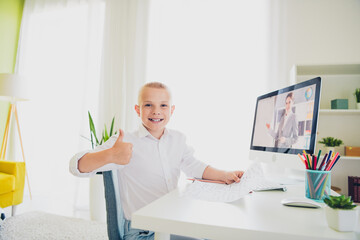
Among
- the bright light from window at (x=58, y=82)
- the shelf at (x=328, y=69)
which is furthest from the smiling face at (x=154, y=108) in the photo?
the bright light from window at (x=58, y=82)

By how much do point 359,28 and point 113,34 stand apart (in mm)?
2831

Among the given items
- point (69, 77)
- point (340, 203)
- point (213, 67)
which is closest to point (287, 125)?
point (340, 203)

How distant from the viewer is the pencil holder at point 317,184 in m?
0.79

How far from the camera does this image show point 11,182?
238cm

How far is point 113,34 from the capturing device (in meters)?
3.18

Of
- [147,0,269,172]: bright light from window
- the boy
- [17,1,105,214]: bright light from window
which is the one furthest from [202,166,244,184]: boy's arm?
[17,1,105,214]: bright light from window

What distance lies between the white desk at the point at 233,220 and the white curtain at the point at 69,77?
2.41 metres

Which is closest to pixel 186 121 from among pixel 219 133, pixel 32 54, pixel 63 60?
pixel 219 133

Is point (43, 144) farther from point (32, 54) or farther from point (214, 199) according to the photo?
point (214, 199)

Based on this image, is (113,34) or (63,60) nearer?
(113,34)

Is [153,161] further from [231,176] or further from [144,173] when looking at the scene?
[231,176]

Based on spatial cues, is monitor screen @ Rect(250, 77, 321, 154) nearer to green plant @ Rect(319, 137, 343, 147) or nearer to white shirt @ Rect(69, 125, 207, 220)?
white shirt @ Rect(69, 125, 207, 220)

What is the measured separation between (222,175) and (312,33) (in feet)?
7.77

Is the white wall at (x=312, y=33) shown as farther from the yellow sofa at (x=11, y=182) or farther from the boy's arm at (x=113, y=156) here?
the yellow sofa at (x=11, y=182)
